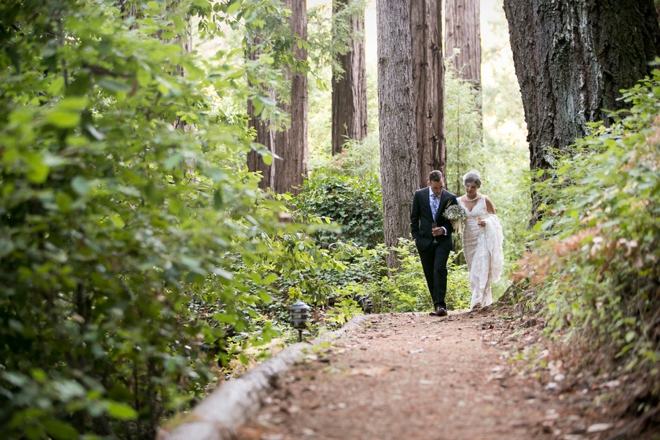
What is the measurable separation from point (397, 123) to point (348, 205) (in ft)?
13.9

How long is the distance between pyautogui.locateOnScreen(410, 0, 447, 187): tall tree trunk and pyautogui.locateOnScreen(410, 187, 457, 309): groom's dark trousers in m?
4.91

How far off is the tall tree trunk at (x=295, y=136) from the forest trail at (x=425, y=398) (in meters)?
12.6

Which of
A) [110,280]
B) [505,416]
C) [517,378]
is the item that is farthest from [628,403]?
[110,280]

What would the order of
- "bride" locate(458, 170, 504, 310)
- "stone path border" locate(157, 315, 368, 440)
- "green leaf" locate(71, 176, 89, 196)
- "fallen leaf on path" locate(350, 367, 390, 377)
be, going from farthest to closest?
1. "bride" locate(458, 170, 504, 310)
2. "fallen leaf on path" locate(350, 367, 390, 377)
3. "stone path border" locate(157, 315, 368, 440)
4. "green leaf" locate(71, 176, 89, 196)

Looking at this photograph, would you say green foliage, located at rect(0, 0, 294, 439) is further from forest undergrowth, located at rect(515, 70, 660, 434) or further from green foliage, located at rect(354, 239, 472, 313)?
green foliage, located at rect(354, 239, 472, 313)

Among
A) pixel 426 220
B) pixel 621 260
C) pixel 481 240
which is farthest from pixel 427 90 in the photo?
pixel 621 260

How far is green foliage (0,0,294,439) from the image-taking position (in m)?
2.81

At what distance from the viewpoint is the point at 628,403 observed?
3406 mm

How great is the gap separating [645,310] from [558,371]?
0.76m

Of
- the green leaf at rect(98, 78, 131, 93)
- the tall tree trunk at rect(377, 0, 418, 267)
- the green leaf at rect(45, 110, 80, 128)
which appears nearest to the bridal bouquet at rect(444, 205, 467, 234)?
the tall tree trunk at rect(377, 0, 418, 267)

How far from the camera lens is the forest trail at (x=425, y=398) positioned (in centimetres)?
339

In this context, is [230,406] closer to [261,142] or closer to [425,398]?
[425,398]

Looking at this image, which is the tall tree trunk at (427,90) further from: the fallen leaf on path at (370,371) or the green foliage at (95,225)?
the green foliage at (95,225)

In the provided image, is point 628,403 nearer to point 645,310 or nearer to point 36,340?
point 645,310
